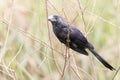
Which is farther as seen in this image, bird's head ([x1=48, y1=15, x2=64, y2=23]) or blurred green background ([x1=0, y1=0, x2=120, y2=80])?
blurred green background ([x1=0, y1=0, x2=120, y2=80])

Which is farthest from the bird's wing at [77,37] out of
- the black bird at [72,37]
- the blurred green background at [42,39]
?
the blurred green background at [42,39]

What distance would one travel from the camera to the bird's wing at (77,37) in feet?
8.86

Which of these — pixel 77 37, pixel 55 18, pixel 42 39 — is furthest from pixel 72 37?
pixel 42 39

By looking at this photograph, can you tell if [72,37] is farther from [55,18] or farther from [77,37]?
[55,18]

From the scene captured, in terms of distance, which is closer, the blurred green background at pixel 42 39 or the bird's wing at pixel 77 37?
the bird's wing at pixel 77 37

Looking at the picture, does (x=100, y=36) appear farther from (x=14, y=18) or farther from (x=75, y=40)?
(x=75, y=40)

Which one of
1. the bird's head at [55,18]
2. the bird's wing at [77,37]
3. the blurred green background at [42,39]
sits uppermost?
the bird's head at [55,18]

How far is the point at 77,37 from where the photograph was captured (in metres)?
2.72

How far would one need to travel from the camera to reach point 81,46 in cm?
274

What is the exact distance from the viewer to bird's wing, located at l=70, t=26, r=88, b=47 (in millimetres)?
2699

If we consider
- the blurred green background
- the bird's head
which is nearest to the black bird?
the bird's head

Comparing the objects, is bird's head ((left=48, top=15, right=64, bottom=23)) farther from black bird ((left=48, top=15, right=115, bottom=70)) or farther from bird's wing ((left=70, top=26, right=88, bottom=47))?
bird's wing ((left=70, top=26, right=88, bottom=47))

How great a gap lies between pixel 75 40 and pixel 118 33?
1.56m

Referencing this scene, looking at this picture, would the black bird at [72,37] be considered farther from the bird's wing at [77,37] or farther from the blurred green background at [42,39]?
the blurred green background at [42,39]
